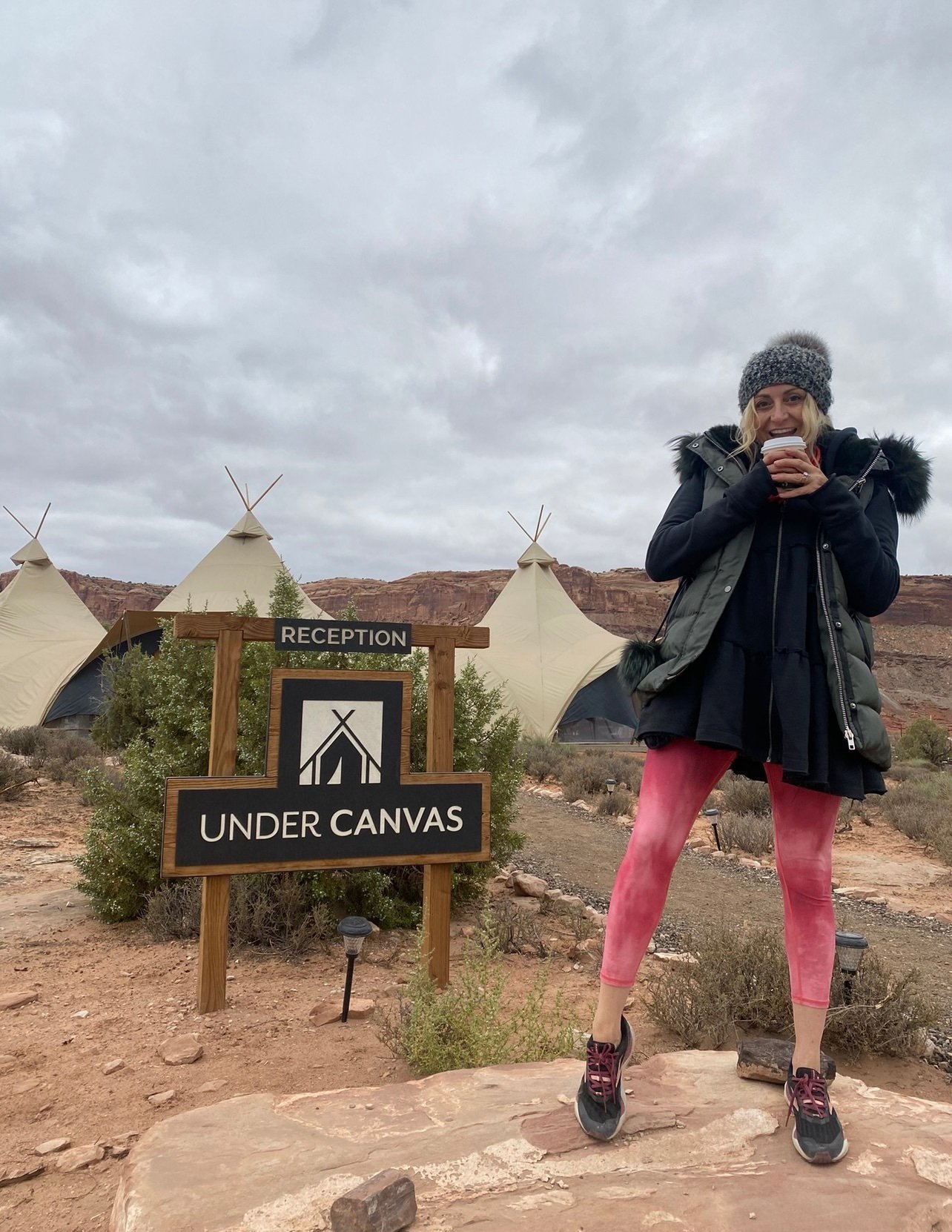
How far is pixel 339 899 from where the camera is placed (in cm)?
413

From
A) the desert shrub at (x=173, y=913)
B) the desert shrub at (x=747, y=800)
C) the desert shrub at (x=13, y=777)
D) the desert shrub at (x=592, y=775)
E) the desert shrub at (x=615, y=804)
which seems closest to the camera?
the desert shrub at (x=173, y=913)

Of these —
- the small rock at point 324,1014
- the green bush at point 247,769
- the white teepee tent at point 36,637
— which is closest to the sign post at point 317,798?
the small rock at point 324,1014

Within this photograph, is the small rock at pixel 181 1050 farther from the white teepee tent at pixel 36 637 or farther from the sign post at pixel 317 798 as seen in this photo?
the white teepee tent at pixel 36 637

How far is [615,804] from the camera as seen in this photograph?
9.98 metres

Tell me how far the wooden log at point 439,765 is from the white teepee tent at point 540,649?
1434 cm

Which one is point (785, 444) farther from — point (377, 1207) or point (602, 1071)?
point (377, 1207)

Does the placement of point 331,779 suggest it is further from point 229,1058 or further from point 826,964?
point 826,964

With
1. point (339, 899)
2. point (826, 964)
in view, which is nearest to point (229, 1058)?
point (339, 899)

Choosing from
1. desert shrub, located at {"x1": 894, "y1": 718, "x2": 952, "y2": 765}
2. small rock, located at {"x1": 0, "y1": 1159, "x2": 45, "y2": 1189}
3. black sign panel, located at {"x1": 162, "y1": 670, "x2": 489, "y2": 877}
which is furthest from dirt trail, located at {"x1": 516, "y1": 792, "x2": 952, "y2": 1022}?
desert shrub, located at {"x1": 894, "y1": 718, "x2": 952, "y2": 765}

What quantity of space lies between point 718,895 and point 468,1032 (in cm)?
412

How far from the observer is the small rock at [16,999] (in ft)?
10.3

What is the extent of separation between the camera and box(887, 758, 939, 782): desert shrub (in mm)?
13352

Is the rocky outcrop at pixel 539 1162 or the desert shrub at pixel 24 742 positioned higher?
the desert shrub at pixel 24 742

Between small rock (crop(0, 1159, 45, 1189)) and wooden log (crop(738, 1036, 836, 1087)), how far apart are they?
1772 mm
